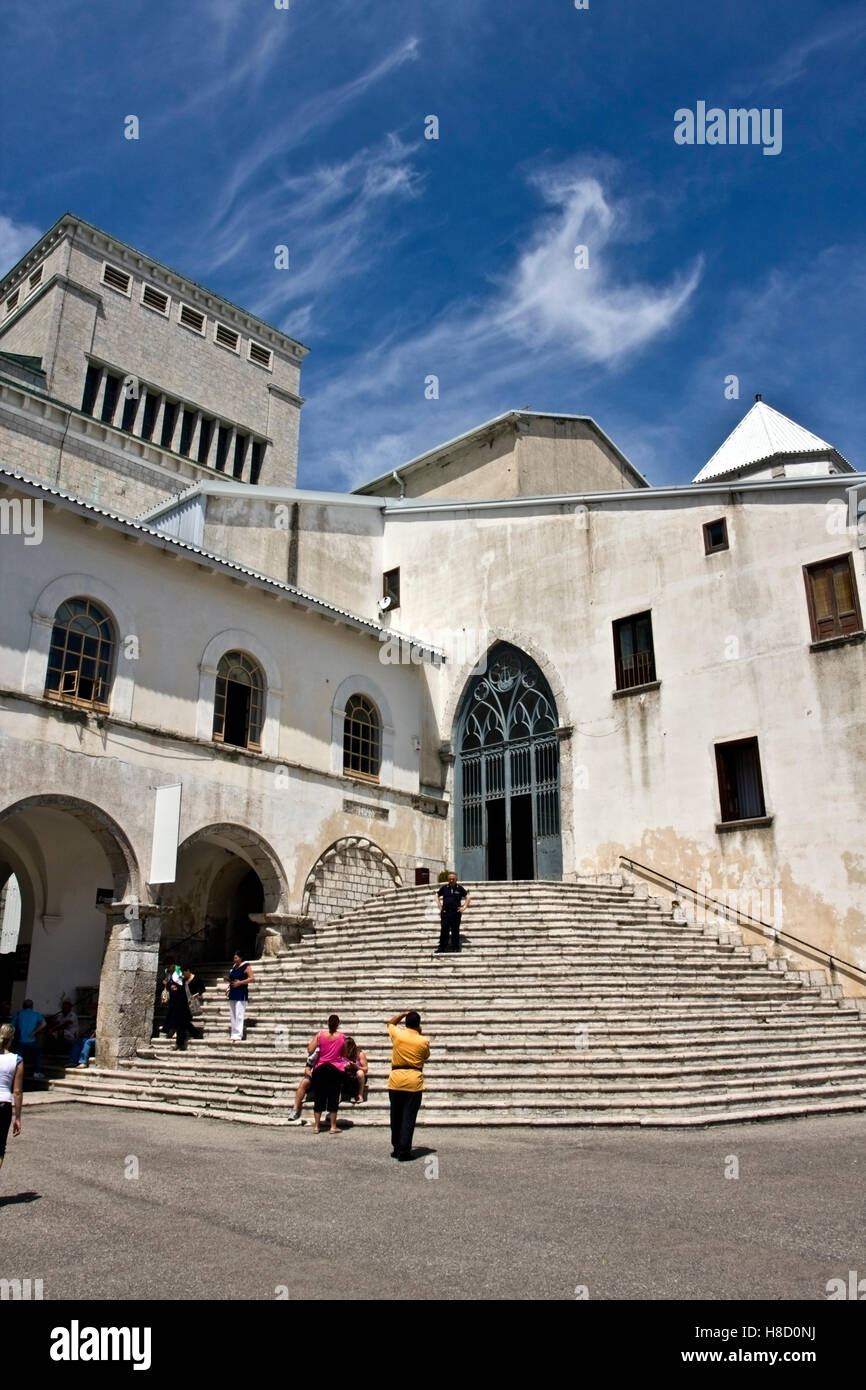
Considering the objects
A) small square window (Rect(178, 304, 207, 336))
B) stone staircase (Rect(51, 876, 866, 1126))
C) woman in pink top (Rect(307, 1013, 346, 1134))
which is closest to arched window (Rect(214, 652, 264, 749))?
stone staircase (Rect(51, 876, 866, 1126))

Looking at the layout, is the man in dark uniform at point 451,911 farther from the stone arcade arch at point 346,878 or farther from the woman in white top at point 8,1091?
the woman in white top at point 8,1091

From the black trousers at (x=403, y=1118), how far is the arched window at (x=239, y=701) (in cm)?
1077

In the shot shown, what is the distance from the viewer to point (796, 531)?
18031mm

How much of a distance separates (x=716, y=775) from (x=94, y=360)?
27268 millimetres

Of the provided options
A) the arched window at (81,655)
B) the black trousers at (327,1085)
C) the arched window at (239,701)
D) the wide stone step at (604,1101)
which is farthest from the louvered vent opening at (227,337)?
the black trousers at (327,1085)

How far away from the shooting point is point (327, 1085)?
32.7 feet

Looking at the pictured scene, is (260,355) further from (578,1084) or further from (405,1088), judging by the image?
(405,1088)

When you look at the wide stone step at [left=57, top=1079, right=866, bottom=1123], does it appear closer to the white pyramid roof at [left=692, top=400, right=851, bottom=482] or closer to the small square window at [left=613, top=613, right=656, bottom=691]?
the small square window at [left=613, top=613, right=656, bottom=691]

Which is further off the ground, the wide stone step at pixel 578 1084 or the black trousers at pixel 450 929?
the black trousers at pixel 450 929

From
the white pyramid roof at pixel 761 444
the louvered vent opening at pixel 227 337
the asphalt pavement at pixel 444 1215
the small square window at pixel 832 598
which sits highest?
the louvered vent opening at pixel 227 337

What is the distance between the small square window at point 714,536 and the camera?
62.9ft

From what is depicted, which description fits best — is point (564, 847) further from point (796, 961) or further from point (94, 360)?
point (94, 360)

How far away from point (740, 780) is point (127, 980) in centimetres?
1119
